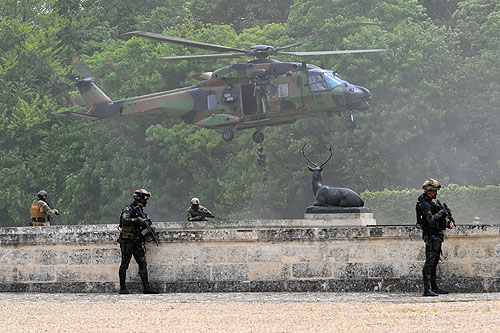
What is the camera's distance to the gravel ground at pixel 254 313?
34.3 ft

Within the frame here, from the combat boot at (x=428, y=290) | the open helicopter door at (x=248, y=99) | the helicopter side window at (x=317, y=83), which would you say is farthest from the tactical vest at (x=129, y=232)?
the helicopter side window at (x=317, y=83)

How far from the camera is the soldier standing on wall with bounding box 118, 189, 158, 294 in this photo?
14469mm

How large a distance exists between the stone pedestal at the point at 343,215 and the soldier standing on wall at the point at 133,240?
7.33 metres

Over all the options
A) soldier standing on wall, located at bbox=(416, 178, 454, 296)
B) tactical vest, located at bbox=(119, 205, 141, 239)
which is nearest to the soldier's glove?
soldier standing on wall, located at bbox=(416, 178, 454, 296)

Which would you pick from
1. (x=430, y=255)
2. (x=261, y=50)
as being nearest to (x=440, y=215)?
(x=430, y=255)

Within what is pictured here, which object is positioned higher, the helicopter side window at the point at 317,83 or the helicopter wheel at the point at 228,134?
the helicopter side window at the point at 317,83

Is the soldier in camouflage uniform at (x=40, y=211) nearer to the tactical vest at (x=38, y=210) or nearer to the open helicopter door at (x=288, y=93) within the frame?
the tactical vest at (x=38, y=210)

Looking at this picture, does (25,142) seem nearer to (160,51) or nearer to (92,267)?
(160,51)

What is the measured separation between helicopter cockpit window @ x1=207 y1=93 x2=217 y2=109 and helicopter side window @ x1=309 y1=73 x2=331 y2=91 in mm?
3808

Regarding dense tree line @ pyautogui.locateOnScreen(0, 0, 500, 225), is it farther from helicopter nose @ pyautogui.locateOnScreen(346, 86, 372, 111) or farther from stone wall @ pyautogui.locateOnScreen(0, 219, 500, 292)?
stone wall @ pyautogui.locateOnScreen(0, 219, 500, 292)

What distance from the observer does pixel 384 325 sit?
1041 cm

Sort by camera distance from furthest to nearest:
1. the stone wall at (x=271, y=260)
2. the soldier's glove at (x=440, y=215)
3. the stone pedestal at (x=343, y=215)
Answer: the stone pedestal at (x=343, y=215)
the stone wall at (x=271, y=260)
the soldier's glove at (x=440, y=215)

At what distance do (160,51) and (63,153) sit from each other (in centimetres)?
778

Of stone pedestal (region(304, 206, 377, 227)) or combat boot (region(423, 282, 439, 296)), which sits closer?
combat boot (region(423, 282, 439, 296))
